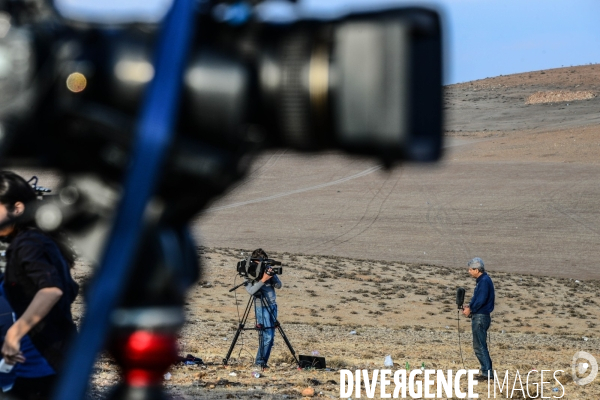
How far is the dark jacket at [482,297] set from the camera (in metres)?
11.4

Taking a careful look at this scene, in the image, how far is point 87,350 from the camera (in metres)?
1.83

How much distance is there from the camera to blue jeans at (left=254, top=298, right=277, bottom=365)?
1147 cm

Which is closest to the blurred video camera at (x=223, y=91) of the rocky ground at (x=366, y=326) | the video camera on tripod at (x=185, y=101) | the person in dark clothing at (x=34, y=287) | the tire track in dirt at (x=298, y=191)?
the video camera on tripod at (x=185, y=101)

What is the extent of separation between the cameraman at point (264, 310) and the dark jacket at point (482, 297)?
99.2 inches

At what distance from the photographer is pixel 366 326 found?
703 inches

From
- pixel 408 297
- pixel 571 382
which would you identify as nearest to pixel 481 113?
pixel 408 297

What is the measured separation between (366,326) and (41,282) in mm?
14593

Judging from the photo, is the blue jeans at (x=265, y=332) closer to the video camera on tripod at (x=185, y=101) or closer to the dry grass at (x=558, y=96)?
the video camera on tripod at (x=185, y=101)

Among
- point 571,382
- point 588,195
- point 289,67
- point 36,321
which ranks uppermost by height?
point 588,195

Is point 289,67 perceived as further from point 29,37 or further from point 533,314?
point 533,314

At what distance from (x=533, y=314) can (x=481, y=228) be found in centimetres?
1697

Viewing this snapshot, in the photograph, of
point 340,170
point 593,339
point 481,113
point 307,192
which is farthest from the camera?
point 481,113

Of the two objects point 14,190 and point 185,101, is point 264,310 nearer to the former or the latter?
point 14,190

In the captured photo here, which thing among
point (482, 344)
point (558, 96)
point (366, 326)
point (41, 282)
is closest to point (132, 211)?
point (41, 282)
